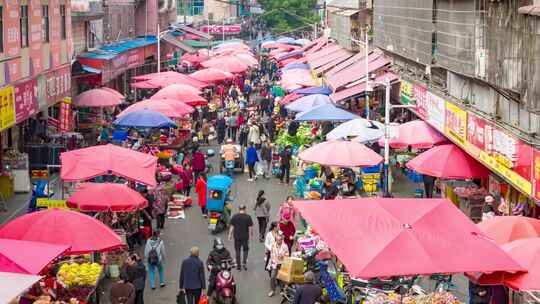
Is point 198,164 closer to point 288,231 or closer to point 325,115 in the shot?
point 325,115

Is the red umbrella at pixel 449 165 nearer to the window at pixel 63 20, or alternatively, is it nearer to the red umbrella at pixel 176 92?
the red umbrella at pixel 176 92

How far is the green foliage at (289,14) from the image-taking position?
97.5m

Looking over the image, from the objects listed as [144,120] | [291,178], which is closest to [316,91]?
[291,178]

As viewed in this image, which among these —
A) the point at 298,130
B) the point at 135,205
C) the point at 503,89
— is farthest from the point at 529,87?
the point at 298,130

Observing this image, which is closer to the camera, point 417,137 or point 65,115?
point 417,137

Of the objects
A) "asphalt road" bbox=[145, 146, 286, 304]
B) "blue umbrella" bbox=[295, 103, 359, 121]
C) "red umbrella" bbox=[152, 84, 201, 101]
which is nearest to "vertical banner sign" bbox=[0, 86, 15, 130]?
"asphalt road" bbox=[145, 146, 286, 304]

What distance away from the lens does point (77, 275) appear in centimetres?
1549

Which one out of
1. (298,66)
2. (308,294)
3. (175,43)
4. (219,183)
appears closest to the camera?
(308,294)

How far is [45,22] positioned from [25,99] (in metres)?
5.30

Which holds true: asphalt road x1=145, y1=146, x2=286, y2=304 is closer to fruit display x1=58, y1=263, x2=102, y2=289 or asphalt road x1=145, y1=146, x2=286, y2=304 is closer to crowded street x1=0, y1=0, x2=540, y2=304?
crowded street x1=0, y1=0, x2=540, y2=304

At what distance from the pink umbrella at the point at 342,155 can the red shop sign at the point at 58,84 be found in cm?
959

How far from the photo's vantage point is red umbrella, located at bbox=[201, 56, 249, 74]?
157 ft

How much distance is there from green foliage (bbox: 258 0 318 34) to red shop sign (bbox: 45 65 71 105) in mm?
66114

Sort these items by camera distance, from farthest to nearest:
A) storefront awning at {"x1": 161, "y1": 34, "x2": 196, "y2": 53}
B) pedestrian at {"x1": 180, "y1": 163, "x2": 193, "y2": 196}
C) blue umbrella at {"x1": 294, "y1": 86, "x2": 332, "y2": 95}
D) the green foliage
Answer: the green foliage, storefront awning at {"x1": 161, "y1": 34, "x2": 196, "y2": 53}, blue umbrella at {"x1": 294, "y1": 86, "x2": 332, "y2": 95}, pedestrian at {"x1": 180, "y1": 163, "x2": 193, "y2": 196}
